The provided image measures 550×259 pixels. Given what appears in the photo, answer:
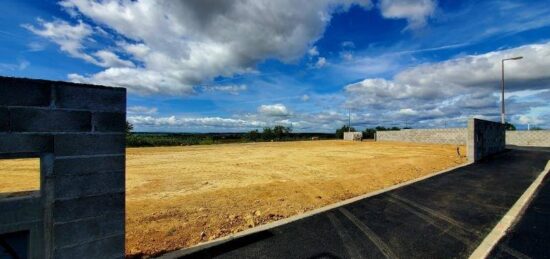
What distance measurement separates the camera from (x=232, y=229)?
629 cm

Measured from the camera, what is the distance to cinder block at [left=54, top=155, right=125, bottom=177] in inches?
130

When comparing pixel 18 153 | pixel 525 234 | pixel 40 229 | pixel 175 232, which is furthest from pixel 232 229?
pixel 525 234

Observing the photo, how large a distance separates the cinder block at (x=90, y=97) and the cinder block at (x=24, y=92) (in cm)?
11

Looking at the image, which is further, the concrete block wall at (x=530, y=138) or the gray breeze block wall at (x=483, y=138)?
the concrete block wall at (x=530, y=138)

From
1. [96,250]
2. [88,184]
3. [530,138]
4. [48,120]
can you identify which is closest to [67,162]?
[88,184]

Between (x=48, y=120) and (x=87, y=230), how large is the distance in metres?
1.31

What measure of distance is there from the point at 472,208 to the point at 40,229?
29.0 feet

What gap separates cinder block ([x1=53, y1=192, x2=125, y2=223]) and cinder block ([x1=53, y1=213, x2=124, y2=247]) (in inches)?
2.4

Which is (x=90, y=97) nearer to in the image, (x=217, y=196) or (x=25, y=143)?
(x=25, y=143)

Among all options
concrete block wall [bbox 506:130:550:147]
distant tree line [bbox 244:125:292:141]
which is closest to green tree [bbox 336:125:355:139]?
distant tree line [bbox 244:125:292:141]

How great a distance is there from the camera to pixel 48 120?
321 centimetres

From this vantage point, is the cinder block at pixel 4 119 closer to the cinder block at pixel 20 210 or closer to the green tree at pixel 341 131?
the cinder block at pixel 20 210

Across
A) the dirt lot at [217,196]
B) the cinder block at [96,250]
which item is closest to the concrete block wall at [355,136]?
the dirt lot at [217,196]

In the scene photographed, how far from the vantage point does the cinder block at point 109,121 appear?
140 inches
